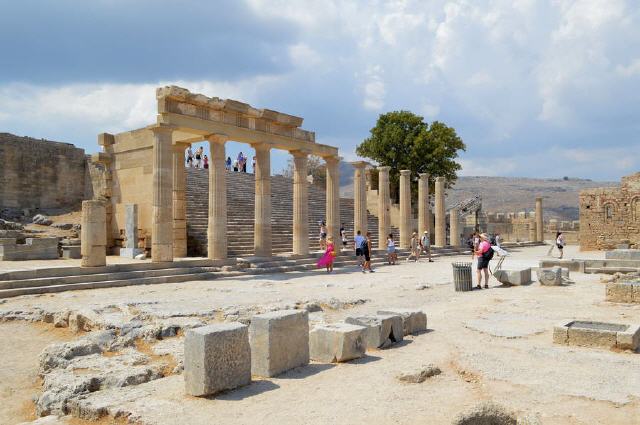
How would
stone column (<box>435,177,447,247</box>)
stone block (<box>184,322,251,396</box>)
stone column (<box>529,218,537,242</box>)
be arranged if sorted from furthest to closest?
stone column (<box>529,218,537,242</box>)
stone column (<box>435,177,447,247</box>)
stone block (<box>184,322,251,396</box>)

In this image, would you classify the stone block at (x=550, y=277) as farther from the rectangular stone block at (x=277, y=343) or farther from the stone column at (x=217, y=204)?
the stone column at (x=217, y=204)

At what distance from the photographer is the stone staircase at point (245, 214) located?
832 inches

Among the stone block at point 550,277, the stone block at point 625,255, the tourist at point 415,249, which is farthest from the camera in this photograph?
the tourist at point 415,249

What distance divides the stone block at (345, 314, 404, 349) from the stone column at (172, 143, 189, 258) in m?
13.3

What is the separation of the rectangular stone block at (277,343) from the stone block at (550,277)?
994cm

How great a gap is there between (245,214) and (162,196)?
348 inches

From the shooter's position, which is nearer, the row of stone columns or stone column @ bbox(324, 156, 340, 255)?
the row of stone columns

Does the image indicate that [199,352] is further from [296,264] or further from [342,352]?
[296,264]

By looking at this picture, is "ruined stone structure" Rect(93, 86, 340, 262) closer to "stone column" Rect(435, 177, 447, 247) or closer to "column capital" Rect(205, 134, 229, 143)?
"column capital" Rect(205, 134, 229, 143)

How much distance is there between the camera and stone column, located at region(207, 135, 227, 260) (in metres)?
17.9

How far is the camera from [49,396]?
553 centimetres

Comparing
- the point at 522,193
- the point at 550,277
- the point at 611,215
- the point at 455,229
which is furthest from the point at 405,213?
the point at 522,193

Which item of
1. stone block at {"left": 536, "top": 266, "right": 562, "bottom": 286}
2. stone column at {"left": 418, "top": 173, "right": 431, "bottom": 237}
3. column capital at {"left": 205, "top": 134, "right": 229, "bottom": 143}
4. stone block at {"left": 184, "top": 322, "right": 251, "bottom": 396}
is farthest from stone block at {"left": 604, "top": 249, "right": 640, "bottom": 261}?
stone block at {"left": 184, "top": 322, "right": 251, "bottom": 396}

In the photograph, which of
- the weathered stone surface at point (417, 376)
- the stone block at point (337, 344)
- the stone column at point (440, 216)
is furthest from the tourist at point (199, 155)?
the weathered stone surface at point (417, 376)
